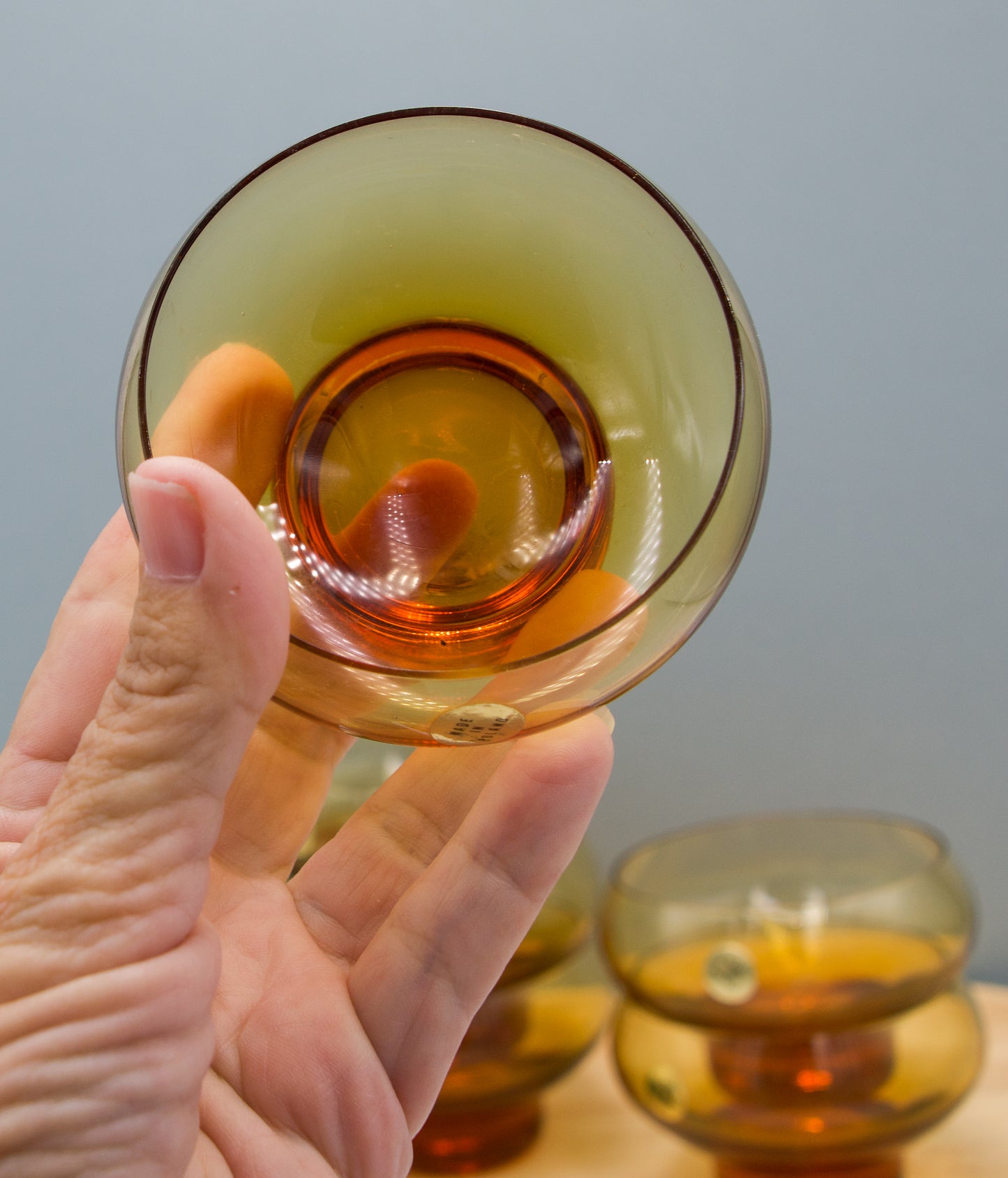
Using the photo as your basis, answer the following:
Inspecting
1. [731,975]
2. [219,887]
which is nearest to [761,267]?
[731,975]

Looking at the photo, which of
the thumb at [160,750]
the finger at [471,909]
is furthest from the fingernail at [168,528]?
the finger at [471,909]

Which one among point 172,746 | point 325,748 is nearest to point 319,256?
point 172,746

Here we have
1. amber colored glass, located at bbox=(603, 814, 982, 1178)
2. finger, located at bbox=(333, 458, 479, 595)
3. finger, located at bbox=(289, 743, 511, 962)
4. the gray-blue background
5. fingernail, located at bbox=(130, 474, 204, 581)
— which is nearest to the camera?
fingernail, located at bbox=(130, 474, 204, 581)

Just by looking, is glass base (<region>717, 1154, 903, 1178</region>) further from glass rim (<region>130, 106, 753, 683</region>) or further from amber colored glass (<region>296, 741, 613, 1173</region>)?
glass rim (<region>130, 106, 753, 683</region>)

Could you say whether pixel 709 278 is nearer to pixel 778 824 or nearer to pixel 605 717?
pixel 605 717

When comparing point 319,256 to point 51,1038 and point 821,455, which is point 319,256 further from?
point 821,455

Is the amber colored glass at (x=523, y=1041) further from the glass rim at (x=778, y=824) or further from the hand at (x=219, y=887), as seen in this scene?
the hand at (x=219, y=887)

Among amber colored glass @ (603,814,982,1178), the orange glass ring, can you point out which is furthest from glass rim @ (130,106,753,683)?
amber colored glass @ (603,814,982,1178)
